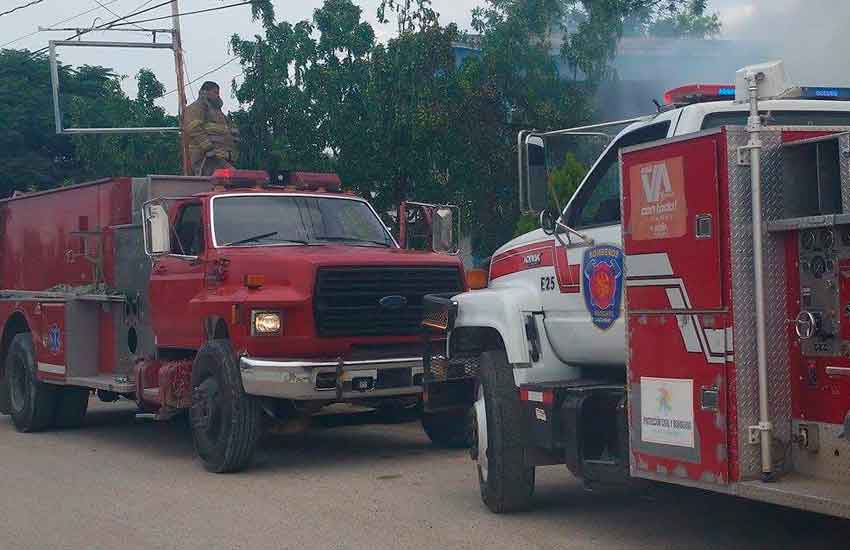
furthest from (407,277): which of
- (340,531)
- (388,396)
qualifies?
(340,531)

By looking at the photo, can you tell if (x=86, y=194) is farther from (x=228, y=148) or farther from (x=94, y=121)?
(x=94, y=121)

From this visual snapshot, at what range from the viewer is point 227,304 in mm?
10133

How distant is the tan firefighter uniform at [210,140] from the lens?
15.6m

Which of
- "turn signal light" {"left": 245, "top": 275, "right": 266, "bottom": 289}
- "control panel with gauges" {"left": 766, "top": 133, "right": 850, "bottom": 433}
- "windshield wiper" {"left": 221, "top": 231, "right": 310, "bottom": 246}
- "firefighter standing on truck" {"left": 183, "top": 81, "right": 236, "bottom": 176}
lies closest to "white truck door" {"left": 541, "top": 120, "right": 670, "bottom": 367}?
"control panel with gauges" {"left": 766, "top": 133, "right": 850, "bottom": 433}

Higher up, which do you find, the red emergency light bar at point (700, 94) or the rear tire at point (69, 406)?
the red emergency light bar at point (700, 94)

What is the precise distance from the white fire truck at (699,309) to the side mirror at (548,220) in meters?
0.01

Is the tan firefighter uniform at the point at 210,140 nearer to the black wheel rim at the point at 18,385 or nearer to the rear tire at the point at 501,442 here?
the black wheel rim at the point at 18,385

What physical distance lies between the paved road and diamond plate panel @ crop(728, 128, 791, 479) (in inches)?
57.8

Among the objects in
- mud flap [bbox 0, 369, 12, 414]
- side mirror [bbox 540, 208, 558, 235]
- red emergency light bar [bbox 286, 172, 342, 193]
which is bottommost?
mud flap [bbox 0, 369, 12, 414]

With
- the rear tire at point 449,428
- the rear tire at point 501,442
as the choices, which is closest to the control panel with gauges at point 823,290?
the rear tire at point 501,442

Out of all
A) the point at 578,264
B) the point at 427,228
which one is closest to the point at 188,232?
the point at 427,228

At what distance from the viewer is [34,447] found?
41.0ft

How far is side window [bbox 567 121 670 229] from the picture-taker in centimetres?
722

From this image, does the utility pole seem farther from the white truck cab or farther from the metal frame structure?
the white truck cab
